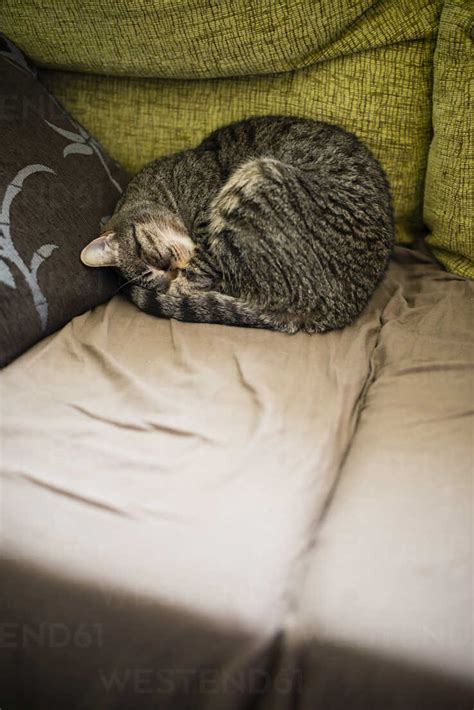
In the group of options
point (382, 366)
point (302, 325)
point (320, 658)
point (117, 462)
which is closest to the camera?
point (320, 658)

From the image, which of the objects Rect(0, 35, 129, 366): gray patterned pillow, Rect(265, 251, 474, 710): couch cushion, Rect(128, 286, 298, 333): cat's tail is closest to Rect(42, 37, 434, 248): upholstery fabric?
Rect(0, 35, 129, 366): gray patterned pillow

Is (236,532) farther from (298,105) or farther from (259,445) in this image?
(298,105)

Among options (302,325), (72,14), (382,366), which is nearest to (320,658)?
(382,366)

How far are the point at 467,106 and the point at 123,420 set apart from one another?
1180 millimetres

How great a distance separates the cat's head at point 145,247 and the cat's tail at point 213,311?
0.13 metres

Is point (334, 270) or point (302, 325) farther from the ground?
point (334, 270)

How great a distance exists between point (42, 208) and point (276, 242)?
612 mm

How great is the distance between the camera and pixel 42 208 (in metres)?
1.44

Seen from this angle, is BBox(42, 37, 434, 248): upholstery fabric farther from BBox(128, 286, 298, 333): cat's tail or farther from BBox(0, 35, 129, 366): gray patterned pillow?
BBox(128, 286, 298, 333): cat's tail

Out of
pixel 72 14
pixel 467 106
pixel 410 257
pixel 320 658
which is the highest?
pixel 72 14

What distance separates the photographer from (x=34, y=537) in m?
0.99

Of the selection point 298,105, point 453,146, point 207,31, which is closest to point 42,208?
point 207,31

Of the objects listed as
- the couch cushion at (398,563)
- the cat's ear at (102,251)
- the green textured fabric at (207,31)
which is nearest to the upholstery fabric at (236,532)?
the couch cushion at (398,563)

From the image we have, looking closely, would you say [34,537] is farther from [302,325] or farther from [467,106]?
[467,106]
